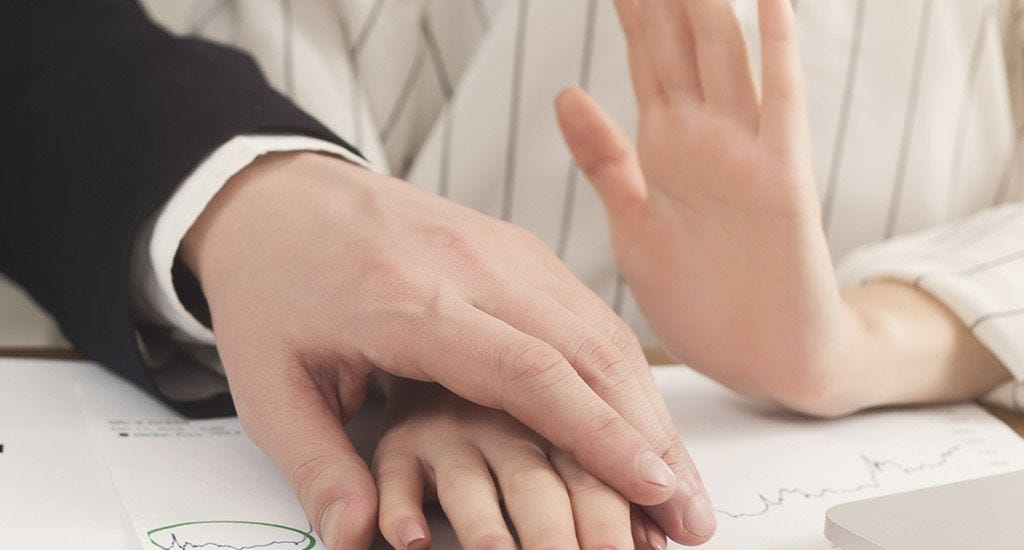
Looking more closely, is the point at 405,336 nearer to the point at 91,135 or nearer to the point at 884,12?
the point at 91,135

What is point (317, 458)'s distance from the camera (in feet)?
1.13

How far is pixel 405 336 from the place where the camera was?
0.34m

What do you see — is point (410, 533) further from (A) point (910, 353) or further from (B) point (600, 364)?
(A) point (910, 353)

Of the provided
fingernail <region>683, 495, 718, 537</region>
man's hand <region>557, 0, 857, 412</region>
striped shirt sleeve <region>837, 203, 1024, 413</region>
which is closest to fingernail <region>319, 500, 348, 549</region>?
fingernail <region>683, 495, 718, 537</region>

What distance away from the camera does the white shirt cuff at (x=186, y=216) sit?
44 centimetres

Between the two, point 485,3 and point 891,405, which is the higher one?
point 485,3

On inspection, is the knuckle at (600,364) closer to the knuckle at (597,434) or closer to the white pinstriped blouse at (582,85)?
the knuckle at (597,434)

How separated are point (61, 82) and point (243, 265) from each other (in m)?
0.19

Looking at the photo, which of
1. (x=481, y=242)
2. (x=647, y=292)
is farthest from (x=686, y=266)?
(x=481, y=242)

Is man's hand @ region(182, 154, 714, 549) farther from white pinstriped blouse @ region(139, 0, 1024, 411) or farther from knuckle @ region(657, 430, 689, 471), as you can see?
white pinstriped blouse @ region(139, 0, 1024, 411)

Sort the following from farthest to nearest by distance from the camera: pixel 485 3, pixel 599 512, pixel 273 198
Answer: pixel 485 3
pixel 273 198
pixel 599 512

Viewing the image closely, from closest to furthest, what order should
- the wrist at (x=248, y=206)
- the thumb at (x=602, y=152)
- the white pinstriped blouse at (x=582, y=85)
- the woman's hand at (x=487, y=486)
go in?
1. the woman's hand at (x=487, y=486)
2. the wrist at (x=248, y=206)
3. the thumb at (x=602, y=152)
4. the white pinstriped blouse at (x=582, y=85)

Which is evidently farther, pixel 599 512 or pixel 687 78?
pixel 687 78

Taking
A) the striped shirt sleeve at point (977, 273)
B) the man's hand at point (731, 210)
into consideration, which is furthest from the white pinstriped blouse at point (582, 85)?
the man's hand at point (731, 210)
